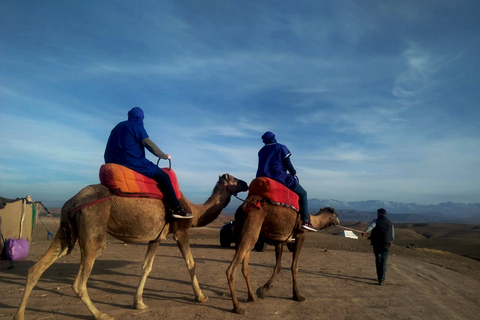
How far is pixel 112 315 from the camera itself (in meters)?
6.14

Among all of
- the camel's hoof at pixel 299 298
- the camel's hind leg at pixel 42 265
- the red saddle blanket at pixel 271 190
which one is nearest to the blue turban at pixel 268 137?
the red saddle blanket at pixel 271 190

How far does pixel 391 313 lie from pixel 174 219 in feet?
17.1

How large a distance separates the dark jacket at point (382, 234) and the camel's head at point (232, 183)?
17.7 ft

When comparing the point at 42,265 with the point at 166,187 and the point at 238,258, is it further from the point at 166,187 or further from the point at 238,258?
the point at 238,258

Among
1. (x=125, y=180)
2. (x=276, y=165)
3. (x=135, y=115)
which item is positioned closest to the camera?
→ (x=125, y=180)

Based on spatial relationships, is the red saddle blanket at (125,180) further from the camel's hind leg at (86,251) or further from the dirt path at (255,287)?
the dirt path at (255,287)

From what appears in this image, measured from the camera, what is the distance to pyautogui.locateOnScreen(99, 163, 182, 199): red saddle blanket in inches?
235

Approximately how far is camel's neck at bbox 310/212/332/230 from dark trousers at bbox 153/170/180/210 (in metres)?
3.78

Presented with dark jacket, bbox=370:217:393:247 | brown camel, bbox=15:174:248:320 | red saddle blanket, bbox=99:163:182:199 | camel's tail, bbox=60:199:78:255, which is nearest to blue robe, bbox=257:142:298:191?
brown camel, bbox=15:174:248:320

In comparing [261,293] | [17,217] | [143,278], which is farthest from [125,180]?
[17,217]

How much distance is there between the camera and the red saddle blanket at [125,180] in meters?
5.98

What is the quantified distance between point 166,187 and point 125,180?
852mm

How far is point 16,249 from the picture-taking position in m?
10.9

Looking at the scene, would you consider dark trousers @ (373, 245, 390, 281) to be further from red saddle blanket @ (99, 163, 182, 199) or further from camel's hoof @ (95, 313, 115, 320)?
camel's hoof @ (95, 313, 115, 320)
